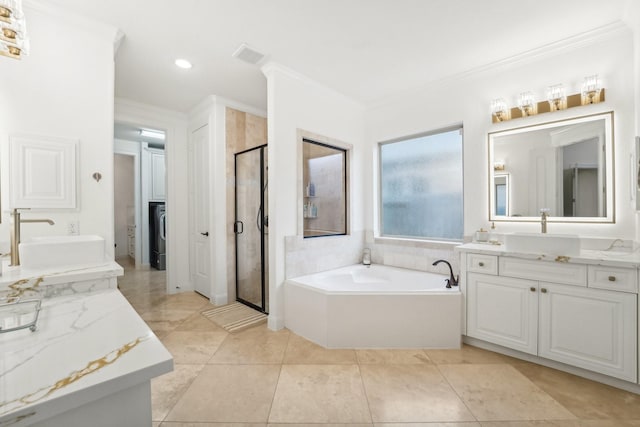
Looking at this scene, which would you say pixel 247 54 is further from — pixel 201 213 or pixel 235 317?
pixel 235 317

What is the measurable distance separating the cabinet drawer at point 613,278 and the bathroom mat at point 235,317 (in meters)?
2.82

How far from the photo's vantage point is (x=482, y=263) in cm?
236

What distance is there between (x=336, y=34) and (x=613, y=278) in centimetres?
268

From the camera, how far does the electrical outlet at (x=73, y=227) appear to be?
1.92 m

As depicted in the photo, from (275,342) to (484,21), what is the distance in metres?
3.18

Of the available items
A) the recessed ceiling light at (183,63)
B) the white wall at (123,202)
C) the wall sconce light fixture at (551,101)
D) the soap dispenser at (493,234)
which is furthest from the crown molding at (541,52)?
the white wall at (123,202)

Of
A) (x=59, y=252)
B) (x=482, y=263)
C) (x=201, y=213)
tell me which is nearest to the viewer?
(x=59, y=252)

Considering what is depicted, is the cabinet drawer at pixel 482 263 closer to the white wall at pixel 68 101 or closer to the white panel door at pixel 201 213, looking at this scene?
the white wall at pixel 68 101

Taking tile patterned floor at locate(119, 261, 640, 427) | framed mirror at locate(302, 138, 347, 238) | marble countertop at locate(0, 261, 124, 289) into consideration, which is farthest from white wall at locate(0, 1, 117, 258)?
framed mirror at locate(302, 138, 347, 238)

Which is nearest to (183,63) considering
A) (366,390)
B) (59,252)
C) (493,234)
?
(59,252)

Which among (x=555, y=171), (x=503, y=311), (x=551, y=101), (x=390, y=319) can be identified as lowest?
(x=390, y=319)

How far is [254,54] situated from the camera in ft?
8.27

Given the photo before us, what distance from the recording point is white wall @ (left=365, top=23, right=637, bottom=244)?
2156 mm

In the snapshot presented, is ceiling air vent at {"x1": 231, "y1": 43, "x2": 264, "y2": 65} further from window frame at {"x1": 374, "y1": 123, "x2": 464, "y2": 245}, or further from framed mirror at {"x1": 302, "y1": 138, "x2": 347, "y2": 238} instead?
window frame at {"x1": 374, "y1": 123, "x2": 464, "y2": 245}
